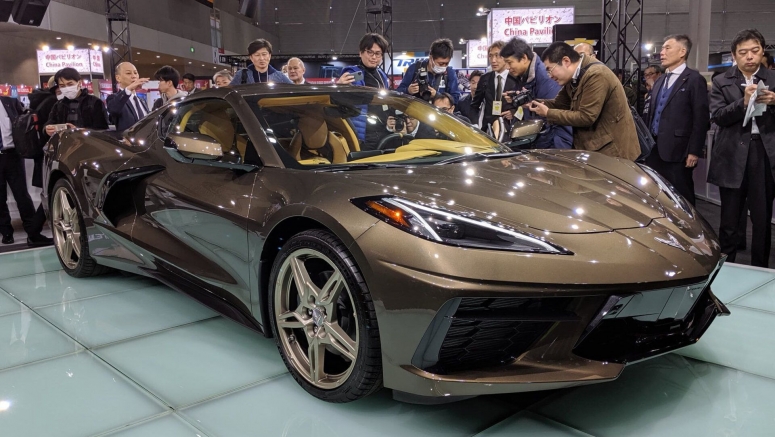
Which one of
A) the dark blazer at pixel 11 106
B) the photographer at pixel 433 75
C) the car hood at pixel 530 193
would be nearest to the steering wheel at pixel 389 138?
the car hood at pixel 530 193

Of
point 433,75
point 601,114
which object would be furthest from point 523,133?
point 433,75

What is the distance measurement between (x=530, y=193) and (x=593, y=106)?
2092 millimetres

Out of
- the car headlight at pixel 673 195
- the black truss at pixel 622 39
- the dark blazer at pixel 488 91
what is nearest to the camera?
the car headlight at pixel 673 195

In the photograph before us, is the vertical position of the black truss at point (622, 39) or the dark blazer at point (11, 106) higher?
the black truss at point (622, 39)

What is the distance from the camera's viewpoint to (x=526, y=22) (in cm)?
2047

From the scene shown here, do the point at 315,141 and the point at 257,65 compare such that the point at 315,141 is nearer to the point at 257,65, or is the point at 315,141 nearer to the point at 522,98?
the point at 522,98

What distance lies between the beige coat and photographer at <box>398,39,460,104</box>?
1.44m

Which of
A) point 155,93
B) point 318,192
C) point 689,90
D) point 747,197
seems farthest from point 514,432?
point 155,93

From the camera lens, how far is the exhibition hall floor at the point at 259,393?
1975 mm

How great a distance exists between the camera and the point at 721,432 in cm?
189

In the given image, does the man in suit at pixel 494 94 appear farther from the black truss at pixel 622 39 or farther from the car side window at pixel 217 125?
the black truss at pixel 622 39

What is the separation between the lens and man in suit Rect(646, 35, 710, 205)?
4.50 metres

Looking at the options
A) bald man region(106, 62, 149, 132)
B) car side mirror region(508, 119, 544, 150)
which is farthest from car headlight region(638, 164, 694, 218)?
bald man region(106, 62, 149, 132)

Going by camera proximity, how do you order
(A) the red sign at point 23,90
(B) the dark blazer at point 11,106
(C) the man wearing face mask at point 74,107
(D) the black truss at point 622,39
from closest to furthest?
(C) the man wearing face mask at point 74,107 → (B) the dark blazer at point 11,106 → (D) the black truss at point 622,39 → (A) the red sign at point 23,90
